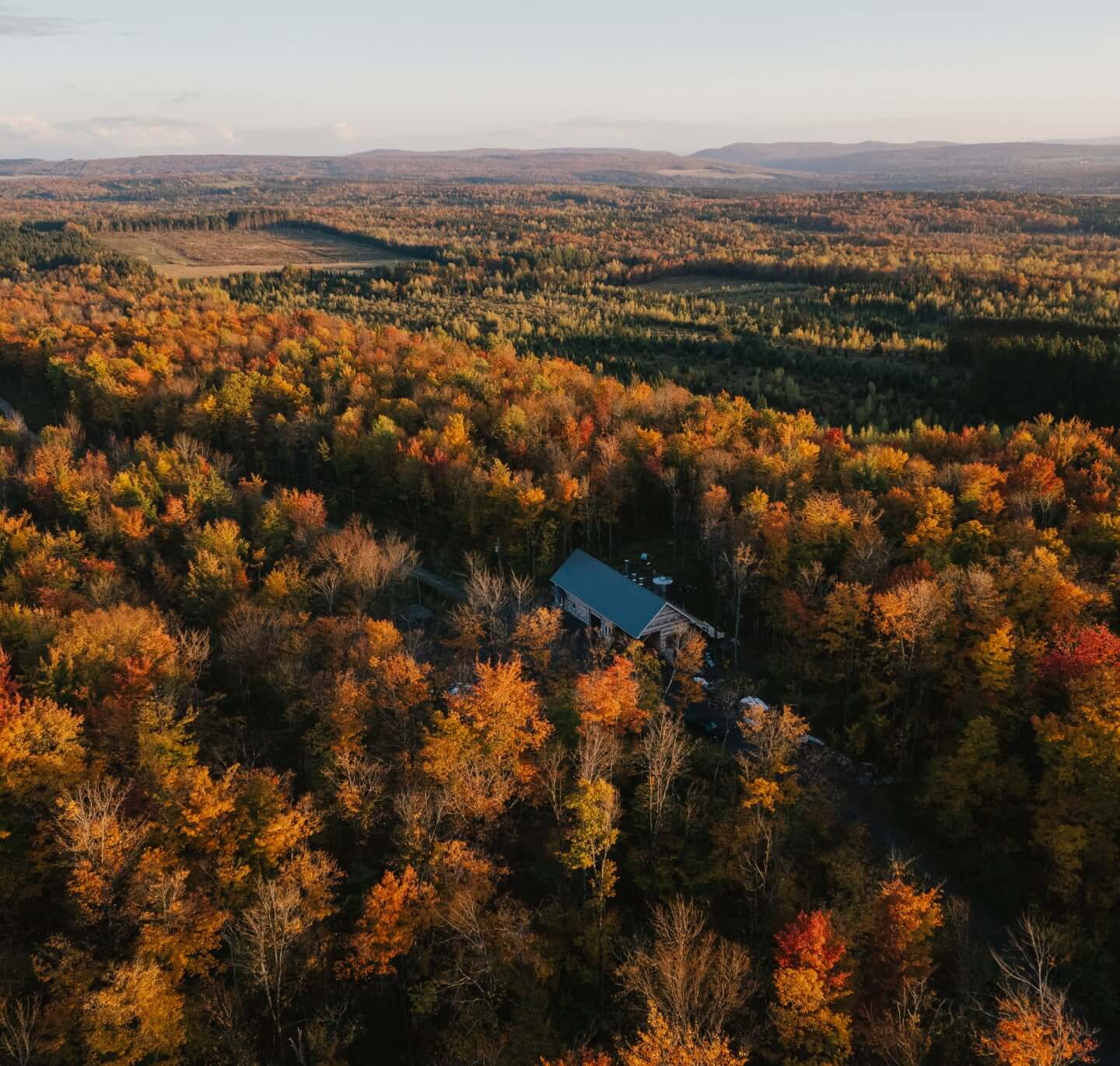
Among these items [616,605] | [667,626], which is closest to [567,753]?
[667,626]

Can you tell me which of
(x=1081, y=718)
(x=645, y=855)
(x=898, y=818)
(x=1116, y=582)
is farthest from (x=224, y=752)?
(x=1116, y=582)

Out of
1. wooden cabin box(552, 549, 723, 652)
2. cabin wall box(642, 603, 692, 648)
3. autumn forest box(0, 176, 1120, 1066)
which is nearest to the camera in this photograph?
autumn forest box(0, 176, 1120, 1066)

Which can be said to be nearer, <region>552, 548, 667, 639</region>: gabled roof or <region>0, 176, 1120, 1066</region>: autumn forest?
<region>0, 176, 1120, 1066</region>: autumn forest

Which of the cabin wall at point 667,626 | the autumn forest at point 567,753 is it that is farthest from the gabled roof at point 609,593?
the autumn forest at point 567,753

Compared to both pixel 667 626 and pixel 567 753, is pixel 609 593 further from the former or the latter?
pixel 567 753

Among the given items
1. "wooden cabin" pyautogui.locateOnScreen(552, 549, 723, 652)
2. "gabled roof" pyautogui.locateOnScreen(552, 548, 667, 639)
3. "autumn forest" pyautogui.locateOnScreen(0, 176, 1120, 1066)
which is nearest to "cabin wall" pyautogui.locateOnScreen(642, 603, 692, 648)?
"wooden cabin" pyautogui.locateOnScreen(552, 549, 723, 652)

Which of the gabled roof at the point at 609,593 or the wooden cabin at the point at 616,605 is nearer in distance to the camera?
the wooden cabin at the point at 616,605

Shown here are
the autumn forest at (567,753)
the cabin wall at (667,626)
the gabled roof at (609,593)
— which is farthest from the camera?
the gabled roof at (609,593)

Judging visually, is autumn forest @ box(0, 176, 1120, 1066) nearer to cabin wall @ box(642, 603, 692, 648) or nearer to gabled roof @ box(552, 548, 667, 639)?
cabin wall @ box(642, 603, 692, 648)

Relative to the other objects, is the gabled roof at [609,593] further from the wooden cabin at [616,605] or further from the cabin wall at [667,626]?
the cabin wall at [667,626]
